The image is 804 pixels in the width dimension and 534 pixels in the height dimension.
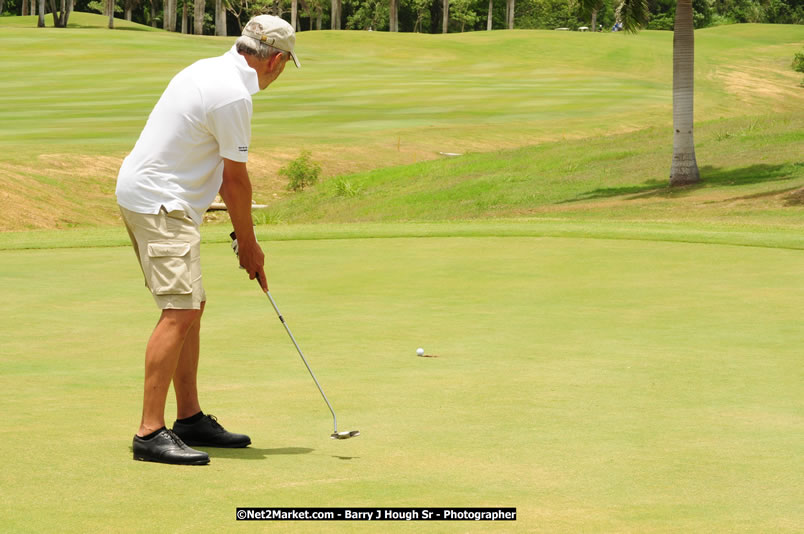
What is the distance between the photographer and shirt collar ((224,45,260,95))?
5285 millimetres

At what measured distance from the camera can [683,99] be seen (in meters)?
27.6

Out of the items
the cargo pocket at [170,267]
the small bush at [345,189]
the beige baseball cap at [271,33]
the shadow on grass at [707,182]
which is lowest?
the small bush at [345,189]

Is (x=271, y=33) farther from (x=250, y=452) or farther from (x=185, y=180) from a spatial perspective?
(x=250, y=452)

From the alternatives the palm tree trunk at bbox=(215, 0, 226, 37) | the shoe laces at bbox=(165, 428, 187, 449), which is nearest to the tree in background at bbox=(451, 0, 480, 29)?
the palm tree trunk at bbox=(215, 0, 226, 37)

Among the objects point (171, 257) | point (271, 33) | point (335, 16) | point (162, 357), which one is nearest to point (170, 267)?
point (171, 257)

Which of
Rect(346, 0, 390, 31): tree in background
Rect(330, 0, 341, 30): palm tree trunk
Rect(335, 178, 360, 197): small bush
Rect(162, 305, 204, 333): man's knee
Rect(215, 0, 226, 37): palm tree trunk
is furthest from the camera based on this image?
Rect(346, 0, 390, 31): tree in background

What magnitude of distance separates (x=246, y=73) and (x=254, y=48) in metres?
0.14

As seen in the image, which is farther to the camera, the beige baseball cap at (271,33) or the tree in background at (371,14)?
the tree in background at (371,14)

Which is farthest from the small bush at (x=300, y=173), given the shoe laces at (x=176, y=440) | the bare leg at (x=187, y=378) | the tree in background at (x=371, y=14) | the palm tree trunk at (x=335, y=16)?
the tree in background at (x=371, y=14)

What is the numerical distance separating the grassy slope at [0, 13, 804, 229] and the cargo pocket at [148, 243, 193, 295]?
2022cm

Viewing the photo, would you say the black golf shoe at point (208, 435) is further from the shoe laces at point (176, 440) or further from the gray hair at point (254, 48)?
the gray hair at point (254, 48)

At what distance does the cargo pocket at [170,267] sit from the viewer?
517 cm

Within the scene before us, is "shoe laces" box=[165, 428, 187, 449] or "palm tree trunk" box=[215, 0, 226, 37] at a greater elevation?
"palm tree trunk" box=[215, 0, 226, 37]

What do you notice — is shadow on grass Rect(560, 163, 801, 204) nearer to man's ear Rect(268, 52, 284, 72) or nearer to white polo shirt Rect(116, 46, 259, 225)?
man's ear Rect(268, 52, 284, 72)
